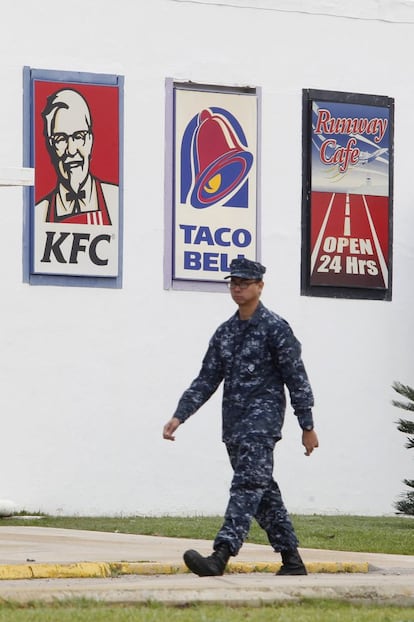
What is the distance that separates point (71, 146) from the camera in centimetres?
2003

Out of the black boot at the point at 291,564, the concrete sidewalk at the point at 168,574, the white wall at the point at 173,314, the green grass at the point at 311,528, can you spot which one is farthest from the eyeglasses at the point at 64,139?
the black boot at the point at 291,564

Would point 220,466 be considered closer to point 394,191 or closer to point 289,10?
point 394,191

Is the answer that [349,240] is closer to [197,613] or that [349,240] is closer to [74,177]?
[74,177]

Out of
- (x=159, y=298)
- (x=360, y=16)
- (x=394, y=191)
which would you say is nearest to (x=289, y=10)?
(x=360, y=16)

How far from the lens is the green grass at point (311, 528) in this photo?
14094mm

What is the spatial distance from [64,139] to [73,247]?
4.38ft

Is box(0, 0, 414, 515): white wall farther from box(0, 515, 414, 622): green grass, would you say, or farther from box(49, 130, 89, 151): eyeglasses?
box(0, 515, 414, 622): green grass

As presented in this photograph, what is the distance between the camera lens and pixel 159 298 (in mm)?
20266

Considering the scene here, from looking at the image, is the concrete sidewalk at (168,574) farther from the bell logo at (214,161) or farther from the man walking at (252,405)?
the bell logo at (214,161)

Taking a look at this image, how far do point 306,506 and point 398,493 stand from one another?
4.41 ft

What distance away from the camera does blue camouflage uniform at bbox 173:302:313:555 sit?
389 inches

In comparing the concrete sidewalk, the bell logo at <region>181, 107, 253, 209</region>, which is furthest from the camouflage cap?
the bell logo at <region>181, 107, 253, 209</region>

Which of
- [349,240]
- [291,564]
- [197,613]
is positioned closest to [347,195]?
[349,240]

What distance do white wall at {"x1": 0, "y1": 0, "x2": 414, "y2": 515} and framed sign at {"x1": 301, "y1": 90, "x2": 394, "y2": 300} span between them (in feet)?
0.50
